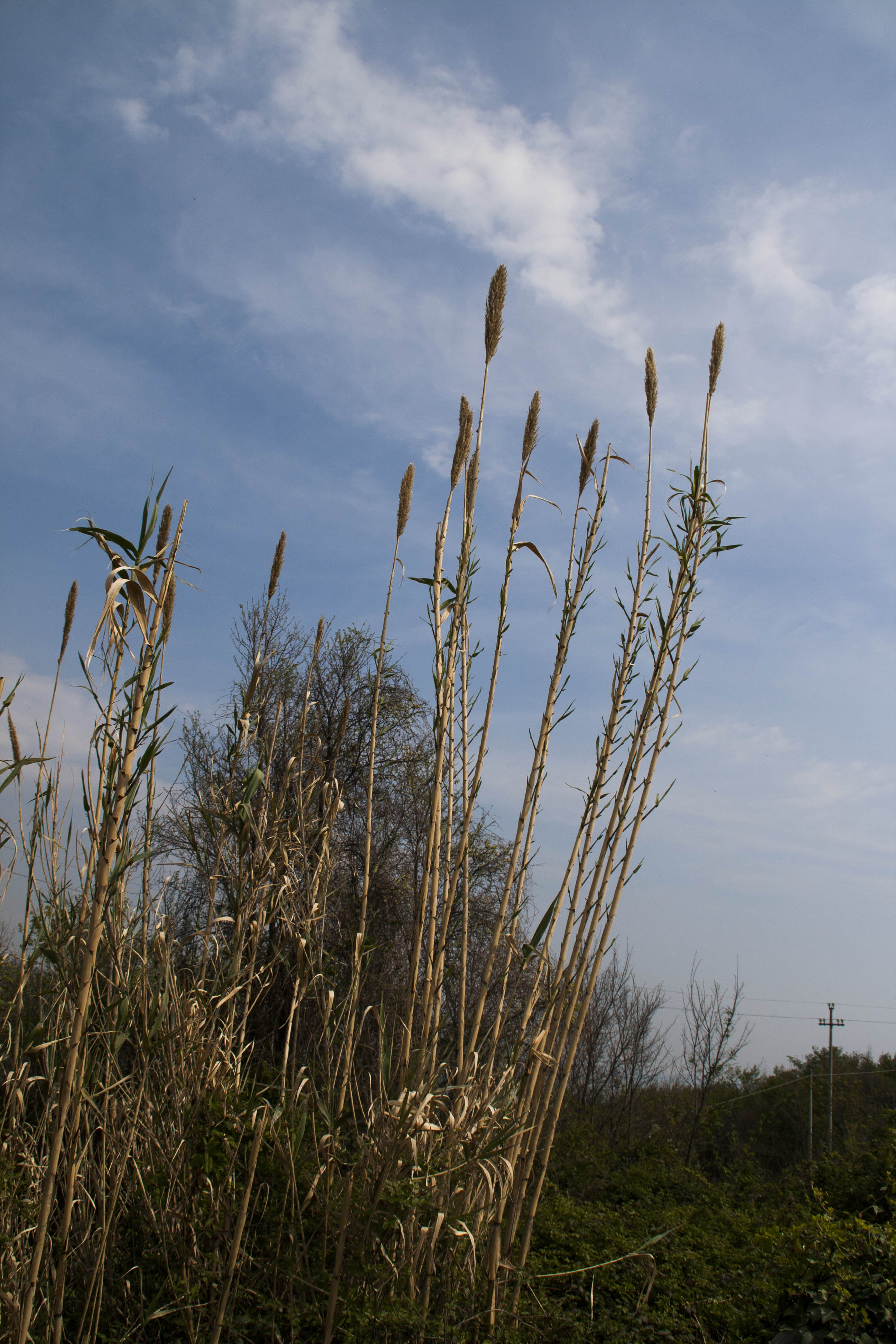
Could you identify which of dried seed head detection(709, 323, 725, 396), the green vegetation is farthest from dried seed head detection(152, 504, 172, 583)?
dried seed head detection(709, 323, 725, 396)

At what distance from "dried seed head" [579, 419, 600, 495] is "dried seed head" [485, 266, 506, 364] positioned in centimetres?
39

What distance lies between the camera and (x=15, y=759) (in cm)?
175

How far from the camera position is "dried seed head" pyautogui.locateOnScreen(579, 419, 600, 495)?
216cm

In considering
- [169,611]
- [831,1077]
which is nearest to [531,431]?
[169,611]

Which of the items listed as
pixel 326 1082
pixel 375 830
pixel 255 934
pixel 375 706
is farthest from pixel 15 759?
pixel 375 830

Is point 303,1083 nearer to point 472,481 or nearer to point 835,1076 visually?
point 472,481

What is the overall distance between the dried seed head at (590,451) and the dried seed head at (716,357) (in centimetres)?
43

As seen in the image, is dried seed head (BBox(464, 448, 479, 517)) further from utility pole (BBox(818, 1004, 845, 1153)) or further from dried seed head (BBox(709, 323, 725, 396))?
utility pole (BBox(818, 1004, 845, 1153))

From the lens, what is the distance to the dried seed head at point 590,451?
7.08 feet

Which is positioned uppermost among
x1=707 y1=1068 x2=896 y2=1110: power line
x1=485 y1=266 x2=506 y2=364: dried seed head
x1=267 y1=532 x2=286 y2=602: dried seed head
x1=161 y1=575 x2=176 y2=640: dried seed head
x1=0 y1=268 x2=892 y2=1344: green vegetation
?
x1=485 y1=266 x2=506 y2=364: dried seed head

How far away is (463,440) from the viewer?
6.62 ft

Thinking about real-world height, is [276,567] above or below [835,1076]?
Answer: above

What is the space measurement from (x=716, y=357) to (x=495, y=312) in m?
0.77

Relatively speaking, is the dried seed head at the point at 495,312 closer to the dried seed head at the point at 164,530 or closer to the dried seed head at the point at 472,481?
the dried seed head at the point at 472,481
